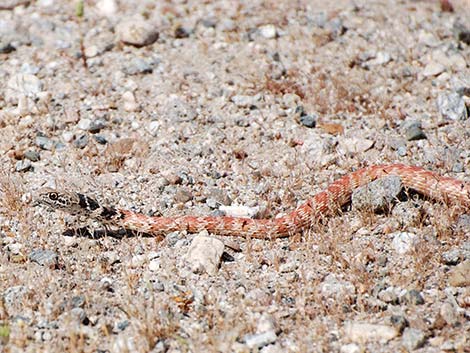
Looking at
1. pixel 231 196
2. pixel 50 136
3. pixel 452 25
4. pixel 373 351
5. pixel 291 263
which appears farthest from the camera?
pixel 452 25

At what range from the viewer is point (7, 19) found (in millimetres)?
10852

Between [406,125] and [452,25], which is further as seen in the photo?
[452,25]

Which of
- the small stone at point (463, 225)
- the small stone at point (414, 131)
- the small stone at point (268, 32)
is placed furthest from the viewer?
the small stone at point (268, 32)

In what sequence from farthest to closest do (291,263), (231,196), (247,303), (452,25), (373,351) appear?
(452,25), (231,196), (291,263), (247,303), (373,351)

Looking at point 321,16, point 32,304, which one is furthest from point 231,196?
point 321,16

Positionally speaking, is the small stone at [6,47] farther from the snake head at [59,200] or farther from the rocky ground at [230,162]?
the snake head at [59,200]

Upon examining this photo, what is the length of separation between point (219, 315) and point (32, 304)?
1508mm

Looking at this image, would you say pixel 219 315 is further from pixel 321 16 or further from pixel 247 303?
pixel 321 16

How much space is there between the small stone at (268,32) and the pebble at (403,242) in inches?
162

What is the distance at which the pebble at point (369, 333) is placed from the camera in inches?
230

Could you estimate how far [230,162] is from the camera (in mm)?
8312

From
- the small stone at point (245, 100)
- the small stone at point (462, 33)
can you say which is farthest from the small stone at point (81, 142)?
the small stone at point (462, 33)

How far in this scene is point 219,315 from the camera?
6086 mm

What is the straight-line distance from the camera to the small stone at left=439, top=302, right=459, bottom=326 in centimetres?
593
